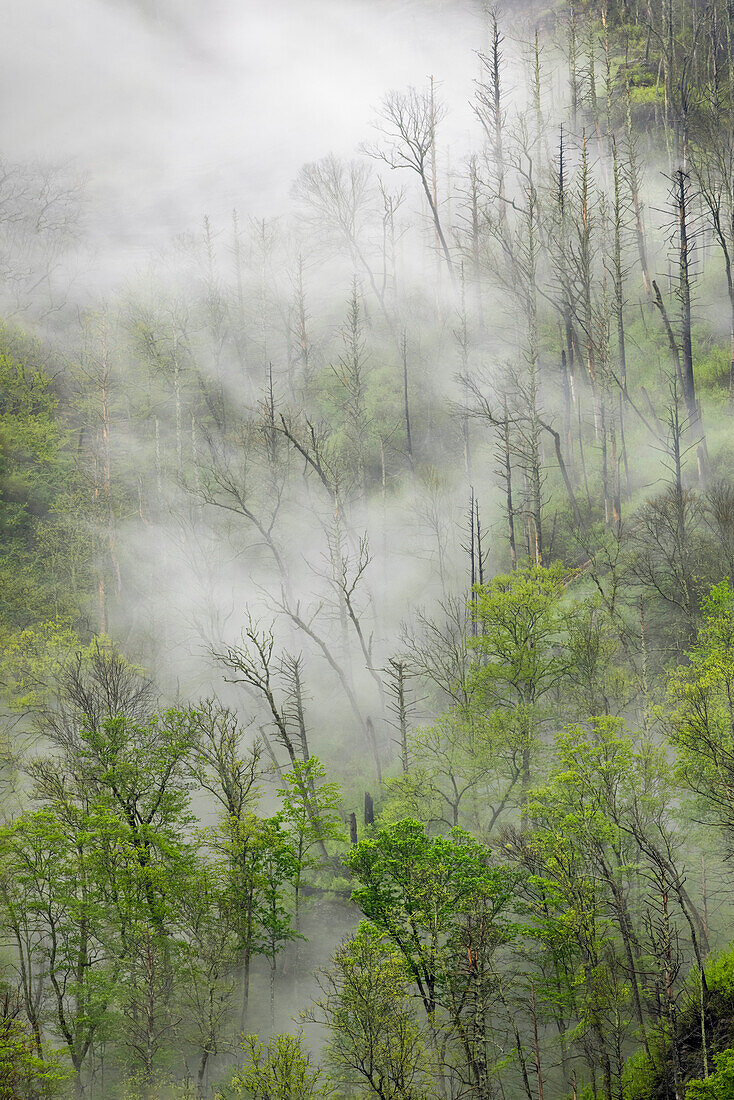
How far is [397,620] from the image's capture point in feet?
132

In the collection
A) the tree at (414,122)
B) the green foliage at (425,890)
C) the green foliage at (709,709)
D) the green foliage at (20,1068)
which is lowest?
the green foliage at (20,1068)

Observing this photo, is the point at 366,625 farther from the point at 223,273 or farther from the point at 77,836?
the point at 223,273

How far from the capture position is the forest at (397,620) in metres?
19.6

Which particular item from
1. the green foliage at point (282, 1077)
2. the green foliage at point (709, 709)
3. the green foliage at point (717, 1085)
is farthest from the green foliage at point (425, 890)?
the green foliage at point (709, 709)

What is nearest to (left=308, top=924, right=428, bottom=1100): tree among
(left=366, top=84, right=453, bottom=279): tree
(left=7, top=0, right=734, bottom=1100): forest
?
(left=7, top=0, right=734, bottom=1100): forest

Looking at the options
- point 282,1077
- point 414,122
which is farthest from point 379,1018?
point 414,122

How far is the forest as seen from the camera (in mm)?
19594

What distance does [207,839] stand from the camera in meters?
24.5

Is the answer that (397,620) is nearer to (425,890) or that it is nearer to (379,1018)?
(425,890)

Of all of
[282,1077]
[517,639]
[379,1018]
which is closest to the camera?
[282,1077]

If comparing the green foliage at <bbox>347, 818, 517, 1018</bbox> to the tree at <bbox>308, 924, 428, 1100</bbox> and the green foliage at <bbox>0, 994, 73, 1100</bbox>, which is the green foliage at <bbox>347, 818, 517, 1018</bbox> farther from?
the green foliage at <bbox>0, 994, 73, 1100</bbox>

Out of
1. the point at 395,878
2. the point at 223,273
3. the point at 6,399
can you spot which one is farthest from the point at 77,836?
the point at 223,273

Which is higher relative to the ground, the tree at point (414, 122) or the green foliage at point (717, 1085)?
the tree at point (414, 122)

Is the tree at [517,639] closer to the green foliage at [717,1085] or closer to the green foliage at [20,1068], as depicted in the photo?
the green foliage at [717,1085]
